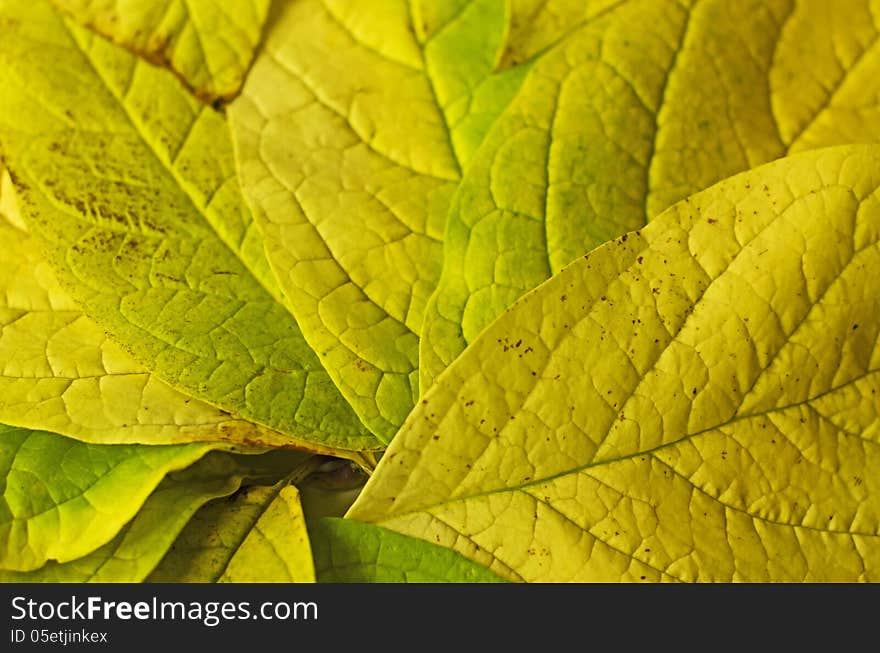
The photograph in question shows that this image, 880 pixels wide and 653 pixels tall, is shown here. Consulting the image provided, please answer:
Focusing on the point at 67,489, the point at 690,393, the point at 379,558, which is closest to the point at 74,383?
the point at 67,489

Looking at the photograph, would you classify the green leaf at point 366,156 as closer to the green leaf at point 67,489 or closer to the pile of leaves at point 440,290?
the pile of leaves at point 440,290

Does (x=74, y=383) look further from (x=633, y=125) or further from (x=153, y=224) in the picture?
(x=633, y=125)

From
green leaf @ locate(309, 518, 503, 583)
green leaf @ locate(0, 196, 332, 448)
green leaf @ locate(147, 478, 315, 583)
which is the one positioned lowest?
green leaf @ locate(309, 518, 503, 583)

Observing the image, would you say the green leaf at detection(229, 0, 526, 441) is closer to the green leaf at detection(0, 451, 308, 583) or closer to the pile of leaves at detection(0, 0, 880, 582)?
the pile of leaves at detection(0, 0, 880, 582)

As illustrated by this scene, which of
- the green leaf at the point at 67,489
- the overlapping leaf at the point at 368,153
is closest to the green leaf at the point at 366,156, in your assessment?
the overlapping leaf at the point at 368,153

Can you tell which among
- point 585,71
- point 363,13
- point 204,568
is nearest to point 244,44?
point 363,13

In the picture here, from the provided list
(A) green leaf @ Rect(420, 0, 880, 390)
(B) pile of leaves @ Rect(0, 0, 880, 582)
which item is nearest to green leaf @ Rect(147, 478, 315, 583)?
(B) pile of leaves @ Rect(0, 0, 880, 582)

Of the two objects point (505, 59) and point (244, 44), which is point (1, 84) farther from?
point (505, 59)
